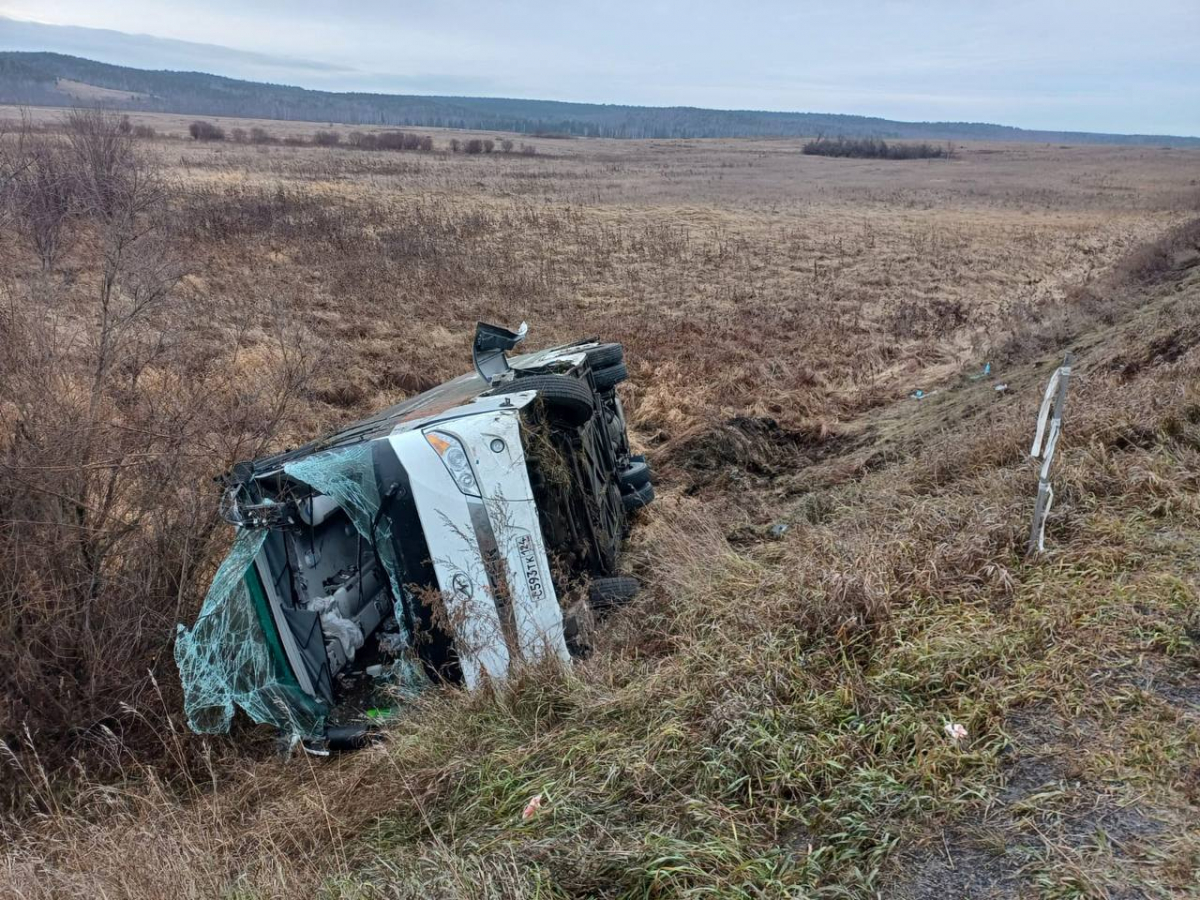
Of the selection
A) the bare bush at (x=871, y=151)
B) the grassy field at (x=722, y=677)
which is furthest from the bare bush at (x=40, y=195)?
the bare bush at (x=871, y=151)

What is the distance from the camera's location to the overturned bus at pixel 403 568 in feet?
11.6

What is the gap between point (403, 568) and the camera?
141 inches

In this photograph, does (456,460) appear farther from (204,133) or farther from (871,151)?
(871,151)

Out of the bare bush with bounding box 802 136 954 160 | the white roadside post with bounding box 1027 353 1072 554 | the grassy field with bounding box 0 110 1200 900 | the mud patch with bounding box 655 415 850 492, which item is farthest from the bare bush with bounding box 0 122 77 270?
the bare bush with bounding box 802 136 954 160

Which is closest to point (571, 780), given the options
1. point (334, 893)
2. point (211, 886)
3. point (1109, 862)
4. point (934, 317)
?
point (334, 893)

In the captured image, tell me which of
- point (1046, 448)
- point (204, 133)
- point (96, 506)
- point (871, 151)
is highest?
point (871, 151)

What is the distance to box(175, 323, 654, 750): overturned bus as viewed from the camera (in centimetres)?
355

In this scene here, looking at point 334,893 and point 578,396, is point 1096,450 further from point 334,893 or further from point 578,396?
point 334,893

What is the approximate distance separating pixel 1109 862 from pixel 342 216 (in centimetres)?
1985

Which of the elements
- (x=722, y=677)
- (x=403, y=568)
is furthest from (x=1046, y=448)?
(x=403, y=568)

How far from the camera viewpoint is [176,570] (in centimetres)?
449

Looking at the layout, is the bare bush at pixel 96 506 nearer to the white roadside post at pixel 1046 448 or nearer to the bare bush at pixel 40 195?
the bare bush at pixel 40 195

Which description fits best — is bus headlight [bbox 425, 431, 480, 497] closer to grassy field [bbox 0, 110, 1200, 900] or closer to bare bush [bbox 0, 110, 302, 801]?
grassy field [bbox 0, 110, 1200, 900]

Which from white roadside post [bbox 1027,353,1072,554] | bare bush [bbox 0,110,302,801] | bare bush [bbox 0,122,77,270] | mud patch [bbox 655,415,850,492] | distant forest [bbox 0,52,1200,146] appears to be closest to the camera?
white roadside post [bbox 1027,353,1072,554]
